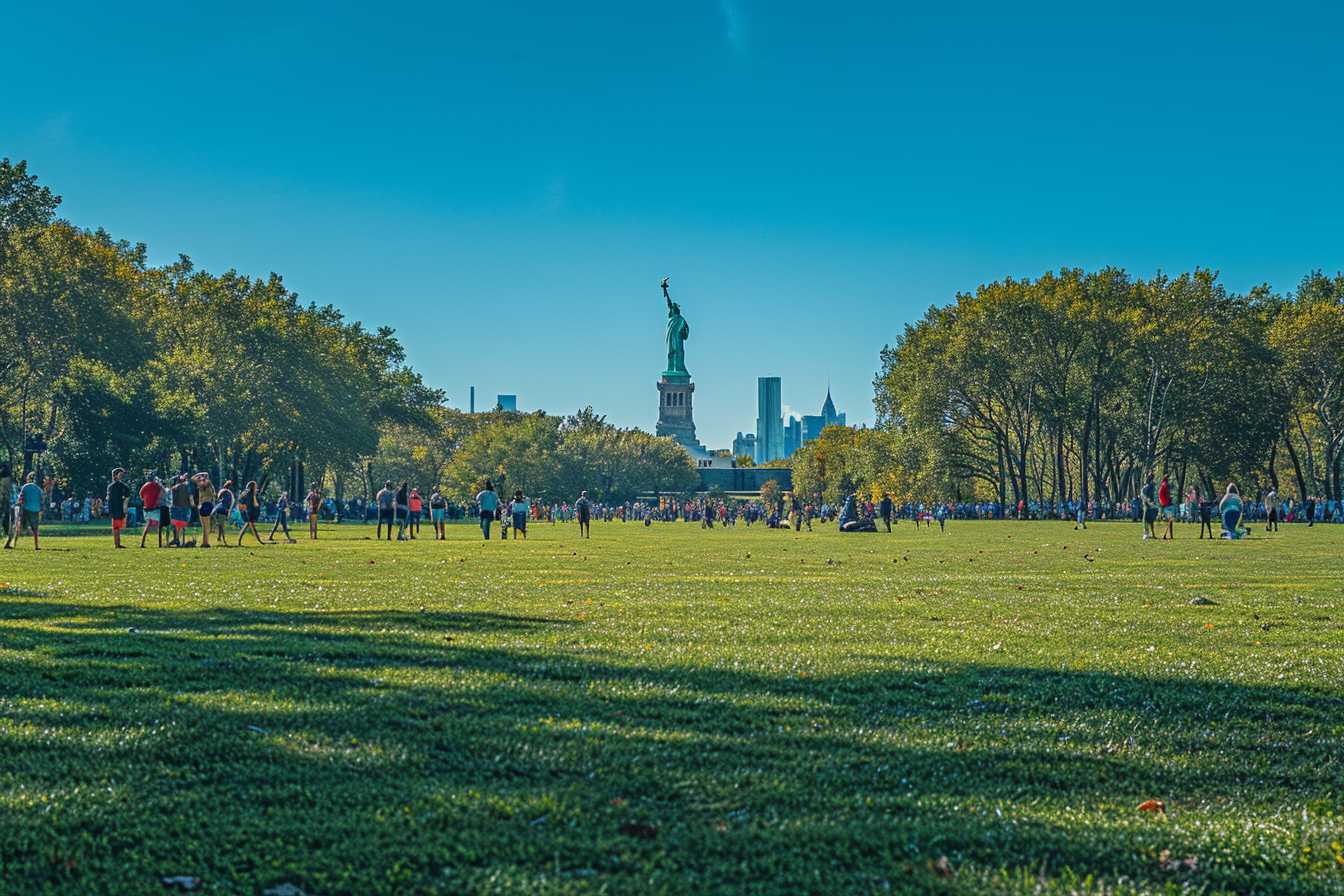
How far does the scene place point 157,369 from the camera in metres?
60.3

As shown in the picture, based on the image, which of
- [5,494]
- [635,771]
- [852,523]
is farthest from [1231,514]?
[635,771]

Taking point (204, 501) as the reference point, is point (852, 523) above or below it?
below

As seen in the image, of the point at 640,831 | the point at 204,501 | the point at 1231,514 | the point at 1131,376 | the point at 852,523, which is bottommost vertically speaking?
the point at 852,523

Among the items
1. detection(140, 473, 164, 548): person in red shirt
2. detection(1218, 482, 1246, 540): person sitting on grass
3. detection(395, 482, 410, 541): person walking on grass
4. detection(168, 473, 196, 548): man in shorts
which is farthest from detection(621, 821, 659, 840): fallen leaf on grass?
detection(1218, 482, 1246, 540): person sitting on grass

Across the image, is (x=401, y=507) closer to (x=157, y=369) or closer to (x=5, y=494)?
(x=5, y=494)

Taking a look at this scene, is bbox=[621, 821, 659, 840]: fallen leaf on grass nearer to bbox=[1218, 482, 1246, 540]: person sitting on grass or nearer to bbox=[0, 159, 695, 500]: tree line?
bbox=[1218, 482, 1246, 540]: person sitting on grass

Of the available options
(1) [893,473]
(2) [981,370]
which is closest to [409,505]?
(2) [981,370]

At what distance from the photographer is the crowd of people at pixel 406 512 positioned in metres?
28.8

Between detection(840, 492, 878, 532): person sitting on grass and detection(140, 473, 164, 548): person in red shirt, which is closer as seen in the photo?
detection(140, 473, 164, 548): person in red shirt

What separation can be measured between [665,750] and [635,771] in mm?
404

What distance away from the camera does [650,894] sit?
3744 mm

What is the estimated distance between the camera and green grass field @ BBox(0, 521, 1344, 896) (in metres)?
4.08

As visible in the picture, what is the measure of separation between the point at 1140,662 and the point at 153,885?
279 inches

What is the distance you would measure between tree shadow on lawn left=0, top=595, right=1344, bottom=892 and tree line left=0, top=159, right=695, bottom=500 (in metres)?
43.8
